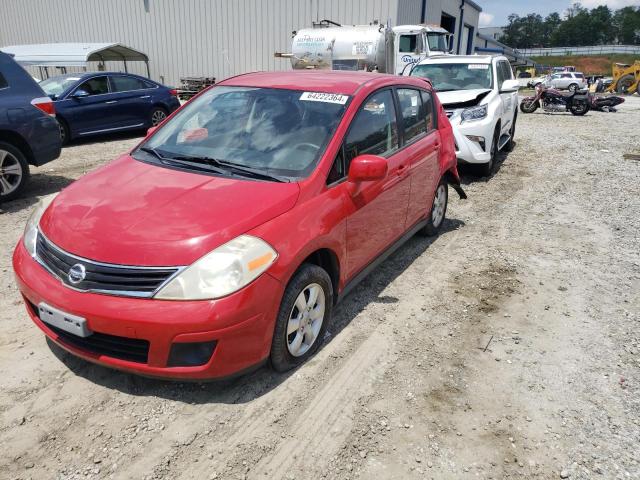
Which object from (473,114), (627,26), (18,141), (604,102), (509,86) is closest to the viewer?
(18,141)

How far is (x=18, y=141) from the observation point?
6.13m

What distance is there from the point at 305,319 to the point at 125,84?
954 centimetres

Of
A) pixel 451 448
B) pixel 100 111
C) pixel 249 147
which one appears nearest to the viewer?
pixel 451 448

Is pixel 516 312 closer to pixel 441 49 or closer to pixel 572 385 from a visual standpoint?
pixel 572 385

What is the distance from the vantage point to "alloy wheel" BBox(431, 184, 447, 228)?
5344 mm

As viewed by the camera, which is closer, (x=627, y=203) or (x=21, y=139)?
(x=21, y=139)

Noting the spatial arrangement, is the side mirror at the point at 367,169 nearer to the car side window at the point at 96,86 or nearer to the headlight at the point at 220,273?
the headlight at the point at 220,273

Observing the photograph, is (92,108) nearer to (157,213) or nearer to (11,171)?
(11,171)

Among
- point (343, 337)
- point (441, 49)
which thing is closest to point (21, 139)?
point (343, 337)

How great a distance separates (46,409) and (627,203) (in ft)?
24.8

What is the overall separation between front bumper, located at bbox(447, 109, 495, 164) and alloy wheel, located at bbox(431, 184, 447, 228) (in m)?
2.36

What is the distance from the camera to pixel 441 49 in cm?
1814

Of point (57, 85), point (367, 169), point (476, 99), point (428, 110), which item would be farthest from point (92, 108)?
point (367, 169)

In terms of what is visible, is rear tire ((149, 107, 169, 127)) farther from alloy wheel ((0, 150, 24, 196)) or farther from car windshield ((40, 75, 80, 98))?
alloy wheel ((0, 150, 24, 196))
